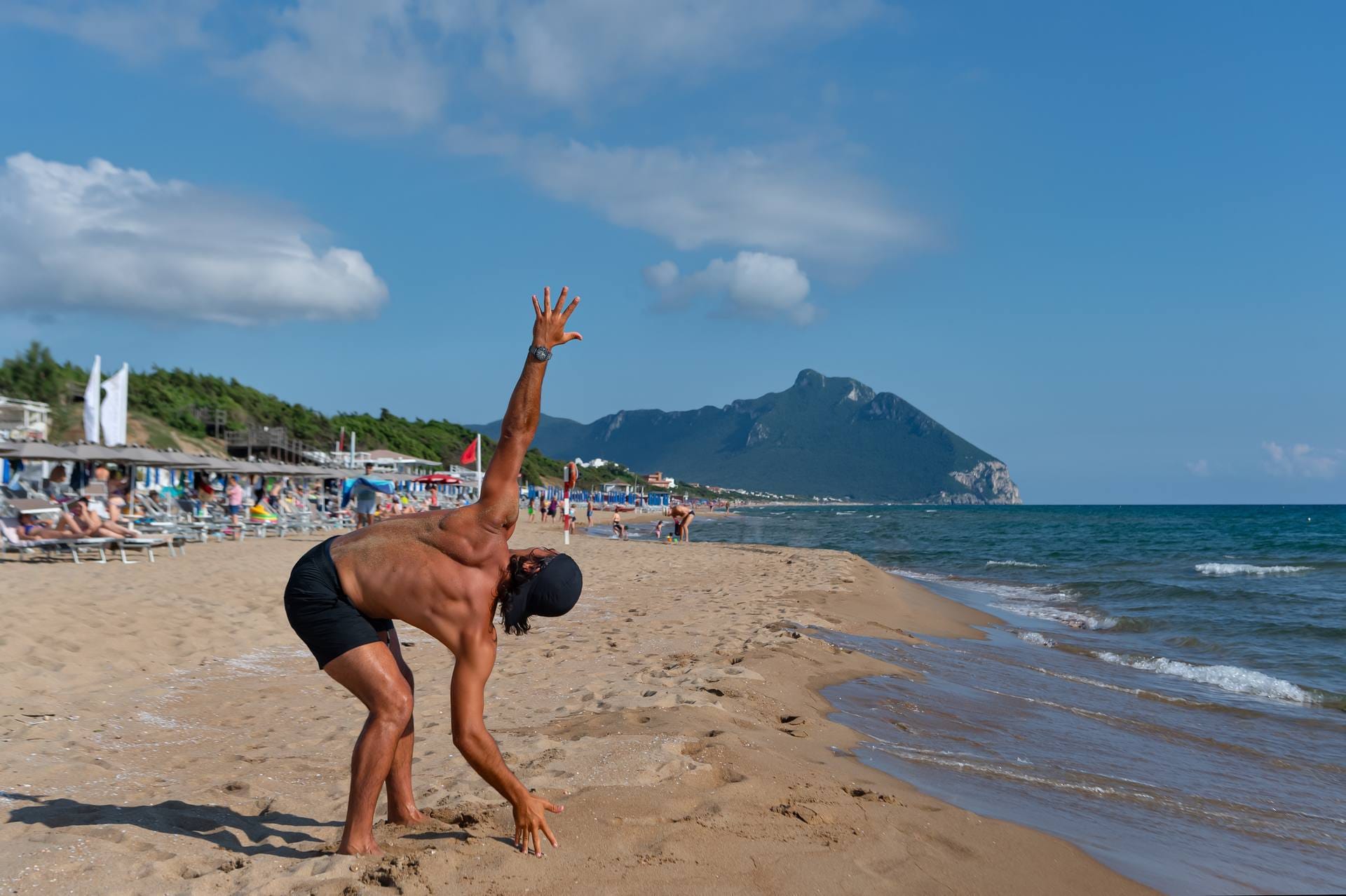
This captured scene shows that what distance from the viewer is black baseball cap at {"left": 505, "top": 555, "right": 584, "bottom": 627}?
2975mm

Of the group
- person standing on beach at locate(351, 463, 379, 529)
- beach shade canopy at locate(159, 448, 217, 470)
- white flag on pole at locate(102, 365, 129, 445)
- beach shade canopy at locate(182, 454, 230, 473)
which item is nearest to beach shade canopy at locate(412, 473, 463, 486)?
person standing on beach at locate(351, 463, 379, 529)

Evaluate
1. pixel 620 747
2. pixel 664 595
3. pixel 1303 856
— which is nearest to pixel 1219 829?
pixel 1303 856

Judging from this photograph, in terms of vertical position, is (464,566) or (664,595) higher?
(464,566)

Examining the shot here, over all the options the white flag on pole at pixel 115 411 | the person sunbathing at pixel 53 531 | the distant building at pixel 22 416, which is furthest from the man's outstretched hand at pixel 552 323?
the distant building at pixel 22 416

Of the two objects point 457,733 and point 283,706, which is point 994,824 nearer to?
point 457,733

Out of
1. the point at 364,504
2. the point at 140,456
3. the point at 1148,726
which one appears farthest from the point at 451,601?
the point at 364,504

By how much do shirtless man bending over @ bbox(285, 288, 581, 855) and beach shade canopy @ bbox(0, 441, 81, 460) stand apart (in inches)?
584

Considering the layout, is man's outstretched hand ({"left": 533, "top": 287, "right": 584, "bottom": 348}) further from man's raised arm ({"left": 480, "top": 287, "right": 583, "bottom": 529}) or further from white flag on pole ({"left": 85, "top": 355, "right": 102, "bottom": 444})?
white flag on pole ({"left": 85, "top": 355, "right": 102, "bottom": 444})

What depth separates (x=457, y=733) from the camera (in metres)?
2.88

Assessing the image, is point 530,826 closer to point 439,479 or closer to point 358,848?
point 358,848

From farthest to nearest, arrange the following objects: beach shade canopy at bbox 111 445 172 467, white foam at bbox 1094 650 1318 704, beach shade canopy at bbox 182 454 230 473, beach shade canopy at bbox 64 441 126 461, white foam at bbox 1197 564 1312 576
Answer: white foam at bbox 1197 564 1312 576, beach shade canopy at bbox 182 454 230 473, beach shade canopy at bbox 111 445 172 467, beach shade canopy at bbox 64 441 126 461, white foam at bbox 1094 650 1318 704

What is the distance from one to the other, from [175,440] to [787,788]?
38638 mm

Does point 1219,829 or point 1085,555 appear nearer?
point 1219,829

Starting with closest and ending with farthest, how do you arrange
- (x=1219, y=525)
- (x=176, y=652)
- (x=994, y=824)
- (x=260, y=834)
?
1. (x=260, y=834)
2. (x=994, y=824)
3. (x=176, y=652)
4. (x=1219, y=525)
